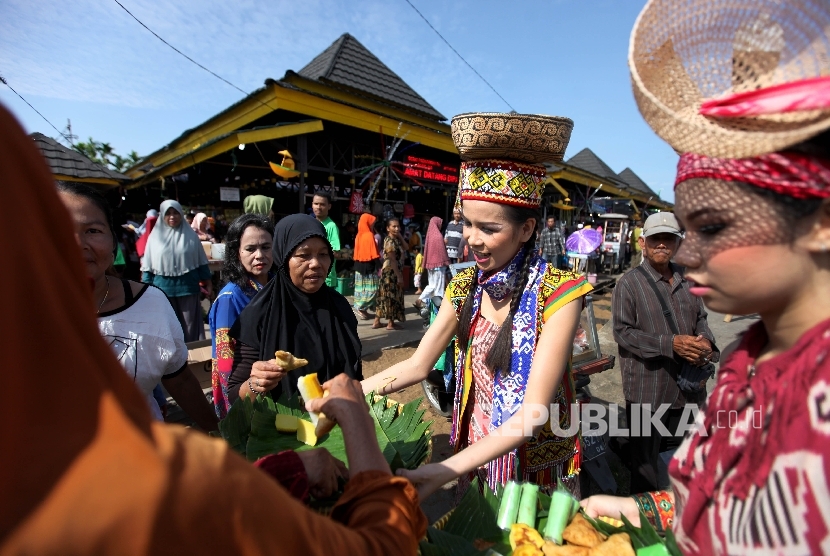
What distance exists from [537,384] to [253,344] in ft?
4.75

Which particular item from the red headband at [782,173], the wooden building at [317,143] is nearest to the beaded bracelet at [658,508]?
the red headband at [782,173]

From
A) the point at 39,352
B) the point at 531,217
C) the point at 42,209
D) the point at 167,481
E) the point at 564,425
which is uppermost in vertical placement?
the point at 531,217

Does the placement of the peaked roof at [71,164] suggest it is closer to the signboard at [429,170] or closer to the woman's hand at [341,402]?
the signboard at [429,170]

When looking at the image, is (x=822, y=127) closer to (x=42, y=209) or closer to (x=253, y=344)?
(x=42, y=209)

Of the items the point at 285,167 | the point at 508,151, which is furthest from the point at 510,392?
the point at 285,167

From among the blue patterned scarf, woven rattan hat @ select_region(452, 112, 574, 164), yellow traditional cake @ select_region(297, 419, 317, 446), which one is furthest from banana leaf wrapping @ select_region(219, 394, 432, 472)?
woven rattan hat @ select_region(452, 112, 574, 164)

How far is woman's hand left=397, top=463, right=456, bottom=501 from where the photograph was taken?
4.22 ft

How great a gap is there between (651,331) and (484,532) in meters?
2.03

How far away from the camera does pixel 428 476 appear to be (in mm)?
1308

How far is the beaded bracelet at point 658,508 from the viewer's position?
132 cm

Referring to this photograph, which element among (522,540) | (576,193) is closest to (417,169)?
(522,540)

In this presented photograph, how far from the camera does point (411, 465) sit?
167 centimetres

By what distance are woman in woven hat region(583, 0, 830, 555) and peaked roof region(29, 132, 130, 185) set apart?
31.3 ft

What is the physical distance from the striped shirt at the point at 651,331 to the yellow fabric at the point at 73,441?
284 cm
